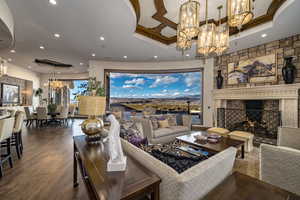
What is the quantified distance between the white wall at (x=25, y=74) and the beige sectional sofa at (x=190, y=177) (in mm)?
9175

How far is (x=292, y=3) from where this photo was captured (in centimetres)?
220

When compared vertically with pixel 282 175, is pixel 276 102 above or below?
above

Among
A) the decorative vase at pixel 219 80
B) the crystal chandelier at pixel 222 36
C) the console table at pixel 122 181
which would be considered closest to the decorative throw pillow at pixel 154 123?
the crystal chandelier at pixel 222 36

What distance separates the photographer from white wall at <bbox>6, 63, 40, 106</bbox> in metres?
6.54

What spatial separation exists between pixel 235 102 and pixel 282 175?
3.45 m

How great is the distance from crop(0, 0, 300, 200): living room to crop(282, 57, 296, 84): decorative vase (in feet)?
0.08

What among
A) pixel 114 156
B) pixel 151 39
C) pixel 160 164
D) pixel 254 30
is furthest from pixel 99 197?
pixel 254 30

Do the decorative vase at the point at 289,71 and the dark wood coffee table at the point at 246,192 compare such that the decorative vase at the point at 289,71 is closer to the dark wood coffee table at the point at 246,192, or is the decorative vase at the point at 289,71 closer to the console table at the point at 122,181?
the dark wood coffee table at the point at 246,192

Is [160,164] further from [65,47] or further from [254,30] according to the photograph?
[65,47]

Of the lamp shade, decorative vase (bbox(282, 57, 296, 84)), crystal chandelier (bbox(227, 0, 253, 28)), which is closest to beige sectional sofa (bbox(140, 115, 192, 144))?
the lamp shade

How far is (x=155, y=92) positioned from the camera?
6.61m

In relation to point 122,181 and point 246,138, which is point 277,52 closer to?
point 246,138

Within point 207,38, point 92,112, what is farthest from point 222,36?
point 92,112

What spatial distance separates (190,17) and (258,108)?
149 inches
